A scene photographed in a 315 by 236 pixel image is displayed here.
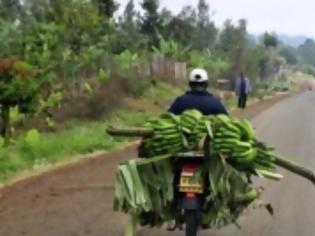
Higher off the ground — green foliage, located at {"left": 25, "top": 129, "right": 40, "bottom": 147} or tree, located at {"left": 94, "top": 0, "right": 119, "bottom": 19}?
tree, located at {"left": 94, "top": 0, "right": 119, "bottom": 19}

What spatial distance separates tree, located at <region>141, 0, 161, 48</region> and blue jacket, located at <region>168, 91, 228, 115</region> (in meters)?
38.2

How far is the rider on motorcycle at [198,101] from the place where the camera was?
8.33 metres

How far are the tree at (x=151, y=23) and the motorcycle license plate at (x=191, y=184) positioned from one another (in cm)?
3916

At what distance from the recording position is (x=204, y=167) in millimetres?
7652

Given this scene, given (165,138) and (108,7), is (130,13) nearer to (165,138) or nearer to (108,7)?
(108,7)

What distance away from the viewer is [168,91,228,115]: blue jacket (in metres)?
8.32

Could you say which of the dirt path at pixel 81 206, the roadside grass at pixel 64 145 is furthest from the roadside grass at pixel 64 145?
the dirt path at pixel 81 206

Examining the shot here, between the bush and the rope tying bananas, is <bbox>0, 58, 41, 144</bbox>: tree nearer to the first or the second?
the rope tying bananas

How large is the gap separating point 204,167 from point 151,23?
40.4m

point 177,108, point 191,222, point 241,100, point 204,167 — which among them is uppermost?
point 177,108

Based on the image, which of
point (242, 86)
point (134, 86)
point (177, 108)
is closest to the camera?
point (177, 108)

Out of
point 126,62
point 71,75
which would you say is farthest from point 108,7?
point 71,75

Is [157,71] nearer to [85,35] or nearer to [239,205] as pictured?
[85,35]

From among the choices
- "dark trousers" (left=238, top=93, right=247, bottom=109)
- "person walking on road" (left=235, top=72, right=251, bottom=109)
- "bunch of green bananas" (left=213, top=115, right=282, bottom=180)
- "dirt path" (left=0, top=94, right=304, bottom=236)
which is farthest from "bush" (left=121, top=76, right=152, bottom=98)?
"bunch of green bananas" (left=213, top=115, right=282, bottom=180)
